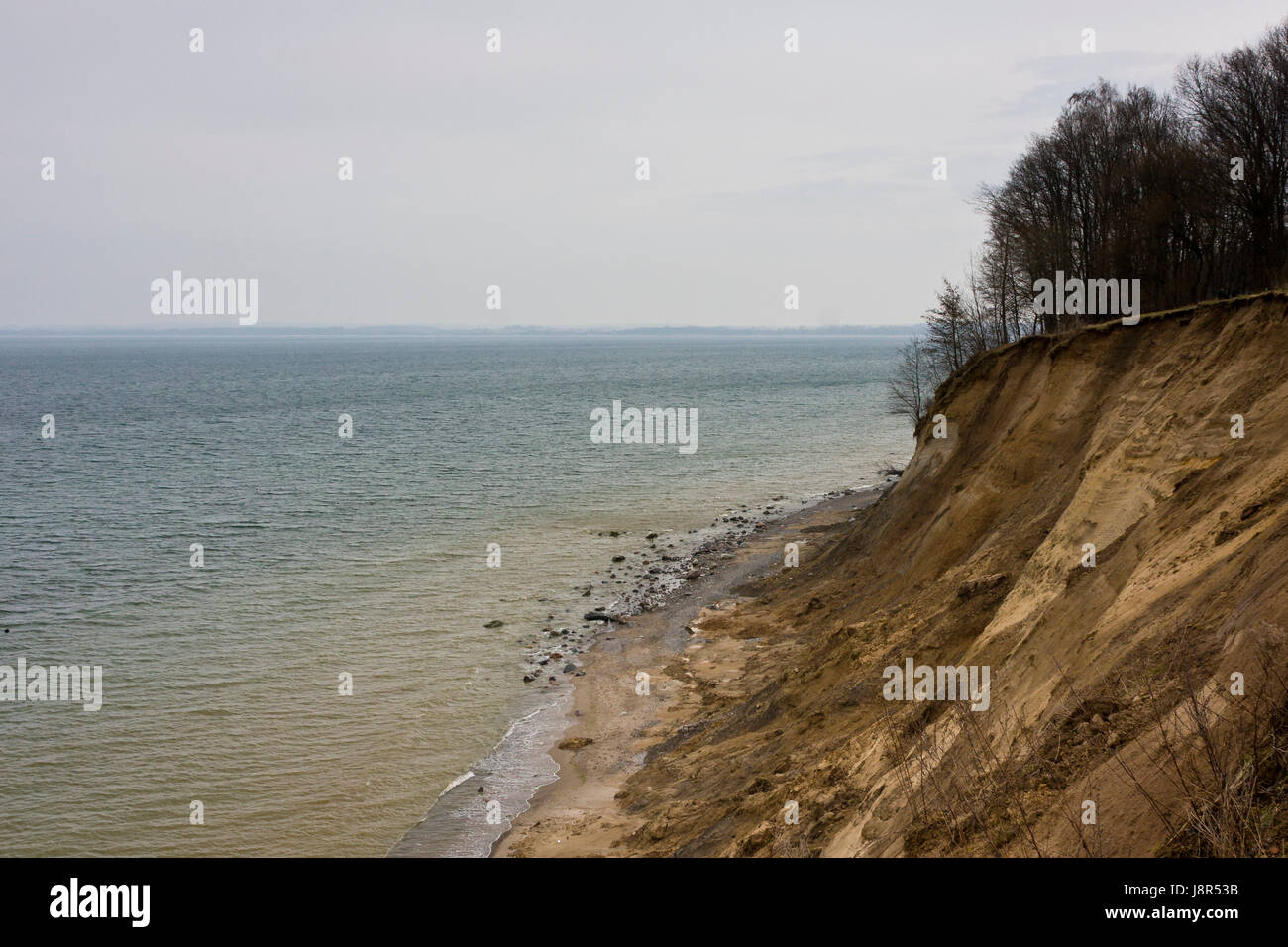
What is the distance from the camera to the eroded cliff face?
310 inches

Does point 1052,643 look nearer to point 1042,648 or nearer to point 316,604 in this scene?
point 1042,648

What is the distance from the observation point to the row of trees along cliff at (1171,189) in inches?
1038

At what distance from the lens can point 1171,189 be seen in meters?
27.8

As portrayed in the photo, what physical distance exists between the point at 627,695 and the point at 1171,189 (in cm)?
2093

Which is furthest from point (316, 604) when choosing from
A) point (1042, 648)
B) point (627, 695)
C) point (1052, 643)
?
point (1052, 643)

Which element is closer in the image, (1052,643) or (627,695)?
(1052,643)

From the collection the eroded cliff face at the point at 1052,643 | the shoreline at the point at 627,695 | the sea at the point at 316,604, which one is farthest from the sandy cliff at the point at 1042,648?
the sea at the point at 316,604

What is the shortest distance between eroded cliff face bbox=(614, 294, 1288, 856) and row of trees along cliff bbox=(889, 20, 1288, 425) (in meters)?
6.60

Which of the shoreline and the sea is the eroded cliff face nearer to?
the shoreline

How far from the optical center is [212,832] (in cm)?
1739

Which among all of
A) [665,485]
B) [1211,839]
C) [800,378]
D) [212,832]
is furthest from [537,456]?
[800,378]

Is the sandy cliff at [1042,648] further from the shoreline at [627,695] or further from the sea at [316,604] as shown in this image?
the sea at [316,604]

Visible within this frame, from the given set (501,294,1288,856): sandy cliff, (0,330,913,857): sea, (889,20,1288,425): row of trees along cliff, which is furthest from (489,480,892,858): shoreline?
(889,20,1288,425): row of trees along cliff
